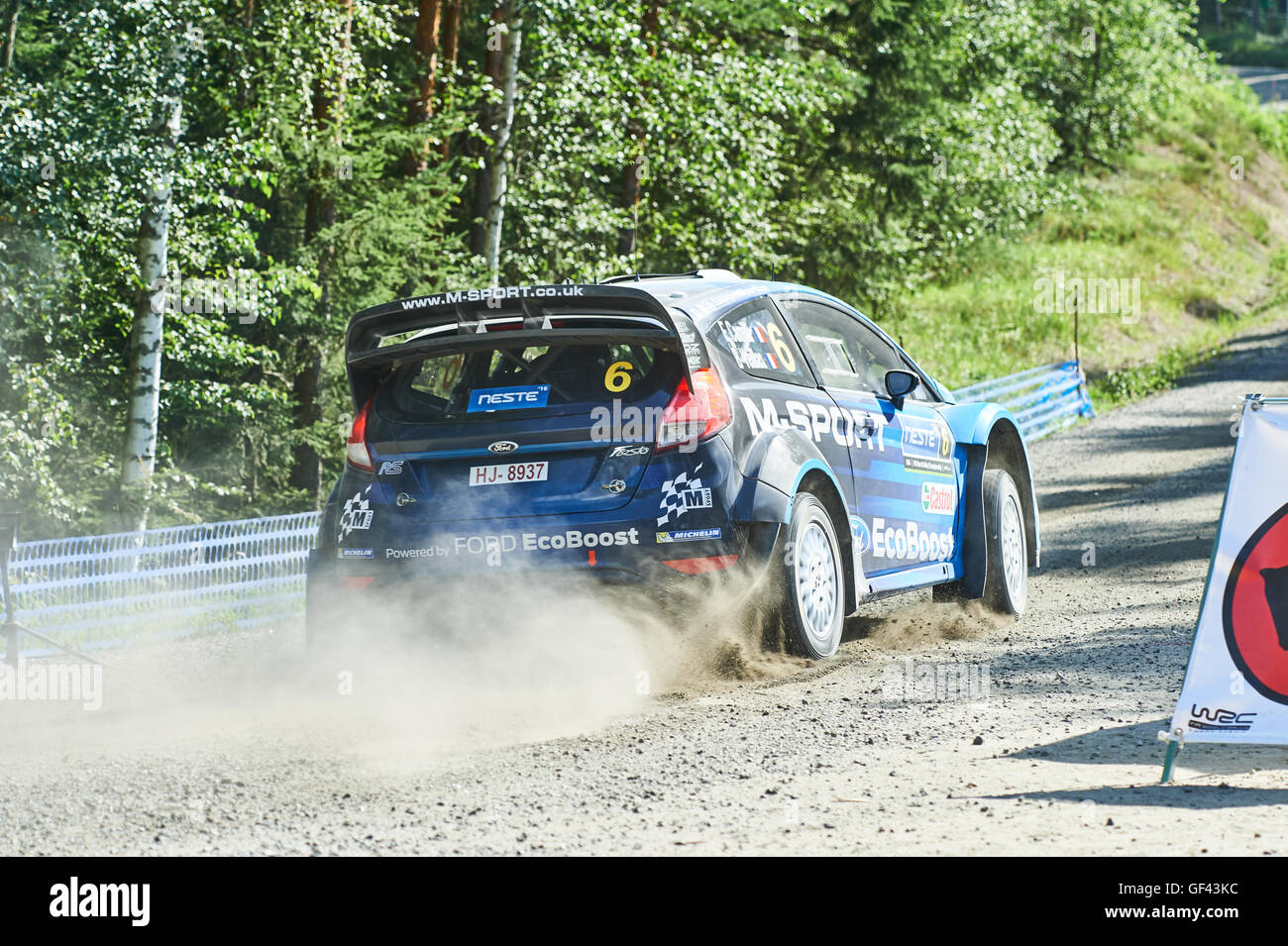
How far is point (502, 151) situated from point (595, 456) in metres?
15.6

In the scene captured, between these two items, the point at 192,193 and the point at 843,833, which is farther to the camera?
the point at 192,193

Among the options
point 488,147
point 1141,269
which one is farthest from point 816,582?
point 1141,269

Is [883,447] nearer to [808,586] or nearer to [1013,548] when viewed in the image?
[808,586]

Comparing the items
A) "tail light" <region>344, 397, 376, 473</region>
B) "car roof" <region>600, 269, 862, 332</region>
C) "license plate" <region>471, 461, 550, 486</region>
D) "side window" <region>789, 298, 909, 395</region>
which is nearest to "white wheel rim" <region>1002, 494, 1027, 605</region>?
"side window" <region>789, 298, 909, 395</region>

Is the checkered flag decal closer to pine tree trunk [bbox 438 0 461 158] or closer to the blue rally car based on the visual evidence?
the blue rally car

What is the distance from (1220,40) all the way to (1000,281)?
3063 inches

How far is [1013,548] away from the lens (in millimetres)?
9133

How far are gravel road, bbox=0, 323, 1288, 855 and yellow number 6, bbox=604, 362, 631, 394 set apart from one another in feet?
3.46

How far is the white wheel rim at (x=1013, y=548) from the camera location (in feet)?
29.2

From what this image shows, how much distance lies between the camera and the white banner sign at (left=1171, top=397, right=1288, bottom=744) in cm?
505

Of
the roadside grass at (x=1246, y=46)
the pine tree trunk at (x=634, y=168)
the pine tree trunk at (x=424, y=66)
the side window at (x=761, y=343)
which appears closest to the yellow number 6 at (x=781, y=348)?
the side window at (x=761, y=343)
